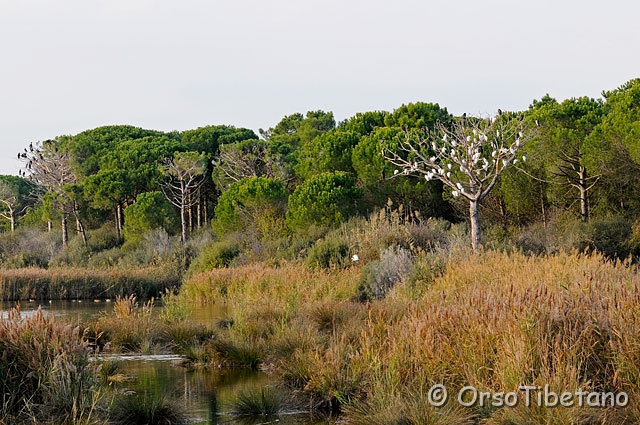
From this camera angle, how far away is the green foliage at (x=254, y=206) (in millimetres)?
39312

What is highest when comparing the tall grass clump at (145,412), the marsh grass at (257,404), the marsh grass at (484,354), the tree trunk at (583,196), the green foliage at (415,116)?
the green foliage at (415,116)

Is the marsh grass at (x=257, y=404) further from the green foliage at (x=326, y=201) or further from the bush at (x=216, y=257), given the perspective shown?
the green foliage at (x=326, y=201)

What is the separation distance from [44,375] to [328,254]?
17361 mm

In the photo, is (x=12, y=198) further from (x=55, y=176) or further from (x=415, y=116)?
(x=415, y=116)

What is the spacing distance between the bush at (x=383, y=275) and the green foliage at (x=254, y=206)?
19.2 metres

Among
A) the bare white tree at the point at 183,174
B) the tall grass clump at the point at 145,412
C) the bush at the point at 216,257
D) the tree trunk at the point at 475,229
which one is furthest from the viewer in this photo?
the bare white tree at the point at 183,174

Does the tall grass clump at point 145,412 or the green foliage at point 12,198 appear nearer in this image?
the tall grass clump at point 145,412

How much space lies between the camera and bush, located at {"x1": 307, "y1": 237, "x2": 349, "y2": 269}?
2456 centimetres

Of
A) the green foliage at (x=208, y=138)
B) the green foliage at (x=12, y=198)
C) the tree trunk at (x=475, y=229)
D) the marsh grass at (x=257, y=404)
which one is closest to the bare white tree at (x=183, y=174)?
the green foliage at (x=208, y=138)

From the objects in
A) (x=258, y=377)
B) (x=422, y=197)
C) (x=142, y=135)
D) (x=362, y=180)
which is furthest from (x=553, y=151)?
(x=142, y=135)

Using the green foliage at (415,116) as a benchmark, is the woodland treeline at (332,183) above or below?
below

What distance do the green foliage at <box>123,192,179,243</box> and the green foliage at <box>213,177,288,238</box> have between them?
6.85m

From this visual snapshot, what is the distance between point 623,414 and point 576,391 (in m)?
0.54

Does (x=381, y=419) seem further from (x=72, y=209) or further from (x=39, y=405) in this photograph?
(x=72, y=209)
